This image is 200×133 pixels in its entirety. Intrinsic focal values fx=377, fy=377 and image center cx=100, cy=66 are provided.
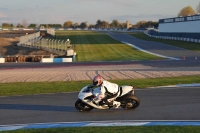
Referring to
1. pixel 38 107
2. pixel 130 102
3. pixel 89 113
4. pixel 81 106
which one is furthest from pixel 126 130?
pixel 38 107

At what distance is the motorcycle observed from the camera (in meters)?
13.3

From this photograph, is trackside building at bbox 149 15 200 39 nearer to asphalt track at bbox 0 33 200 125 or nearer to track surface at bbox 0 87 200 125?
track surface at bbox 0 87 200 125

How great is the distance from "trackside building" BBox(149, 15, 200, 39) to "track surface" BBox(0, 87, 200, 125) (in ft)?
203

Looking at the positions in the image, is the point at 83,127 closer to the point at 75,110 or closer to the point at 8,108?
the point at 75,110

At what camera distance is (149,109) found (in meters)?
13.6

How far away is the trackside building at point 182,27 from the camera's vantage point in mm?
80363

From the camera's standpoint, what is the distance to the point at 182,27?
297ft

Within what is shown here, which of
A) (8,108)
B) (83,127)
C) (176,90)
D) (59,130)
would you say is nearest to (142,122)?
(83,127)

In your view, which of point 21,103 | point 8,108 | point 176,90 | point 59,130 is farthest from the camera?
point 176,90

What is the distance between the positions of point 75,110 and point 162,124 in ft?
12.8

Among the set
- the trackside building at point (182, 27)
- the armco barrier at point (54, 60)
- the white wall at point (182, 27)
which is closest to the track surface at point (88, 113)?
the armco barrier at point (54, 60)

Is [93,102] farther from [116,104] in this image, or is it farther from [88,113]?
[116,104]

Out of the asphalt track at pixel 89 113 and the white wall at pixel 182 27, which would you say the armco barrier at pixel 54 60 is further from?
the white wall at pixel 182 27

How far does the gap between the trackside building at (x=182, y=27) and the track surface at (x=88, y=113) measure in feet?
203
